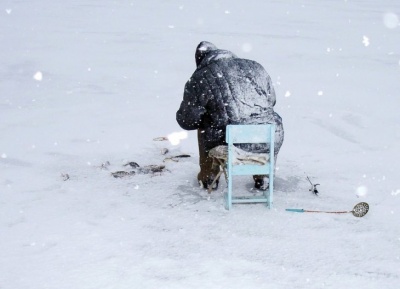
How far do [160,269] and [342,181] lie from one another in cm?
276

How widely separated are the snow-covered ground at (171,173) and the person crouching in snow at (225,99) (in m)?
0.71

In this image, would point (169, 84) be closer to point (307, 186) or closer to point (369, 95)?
point (369, 95)

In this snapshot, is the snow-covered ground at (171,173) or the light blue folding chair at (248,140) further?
the light blue folding chair at (248,140)

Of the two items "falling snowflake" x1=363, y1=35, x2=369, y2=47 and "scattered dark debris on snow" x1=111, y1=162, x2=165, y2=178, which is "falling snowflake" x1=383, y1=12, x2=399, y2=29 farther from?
"scattered dark debris on snow" x1=111, y1=162, x2=165, y2=178

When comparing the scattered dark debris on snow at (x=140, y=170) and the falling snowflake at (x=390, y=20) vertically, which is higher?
the falling snowflake at (x=390, y=20)

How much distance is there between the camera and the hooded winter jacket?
525 cm

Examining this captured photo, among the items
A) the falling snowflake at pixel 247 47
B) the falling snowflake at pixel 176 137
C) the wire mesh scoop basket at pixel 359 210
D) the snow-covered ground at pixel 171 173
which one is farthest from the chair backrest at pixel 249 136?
the falling snowflake at pixel 247 47

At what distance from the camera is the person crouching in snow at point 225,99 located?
5.25 meters

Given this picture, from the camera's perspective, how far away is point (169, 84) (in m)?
10.8

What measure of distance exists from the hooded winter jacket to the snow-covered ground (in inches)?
28.9

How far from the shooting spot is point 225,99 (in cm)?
524

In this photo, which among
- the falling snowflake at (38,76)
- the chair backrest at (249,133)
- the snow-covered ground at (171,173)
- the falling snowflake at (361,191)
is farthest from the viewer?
the falling snowflake at (38,76)

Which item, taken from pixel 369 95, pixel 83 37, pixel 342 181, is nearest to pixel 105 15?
pixel 83 37

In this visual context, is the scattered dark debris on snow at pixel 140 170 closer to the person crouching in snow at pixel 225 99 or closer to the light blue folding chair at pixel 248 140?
the person crouching in snow at pixel 225 99
